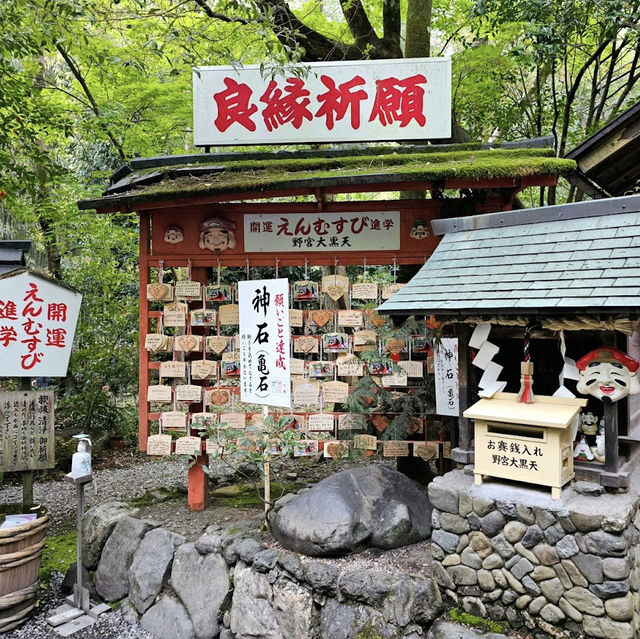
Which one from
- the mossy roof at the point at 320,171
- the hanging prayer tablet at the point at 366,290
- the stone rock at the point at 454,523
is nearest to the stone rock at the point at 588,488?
the stone rock at the point at 454,523

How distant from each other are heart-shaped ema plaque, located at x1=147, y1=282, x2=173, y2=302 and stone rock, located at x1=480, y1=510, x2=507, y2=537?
4225 mm

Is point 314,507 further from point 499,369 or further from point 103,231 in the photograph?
point 103,231

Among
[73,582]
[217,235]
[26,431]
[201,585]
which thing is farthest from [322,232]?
[73,582]

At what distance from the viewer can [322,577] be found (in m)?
4.46

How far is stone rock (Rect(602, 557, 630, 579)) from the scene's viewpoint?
357 centimetres

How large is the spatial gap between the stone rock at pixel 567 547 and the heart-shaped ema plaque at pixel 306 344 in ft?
10.5

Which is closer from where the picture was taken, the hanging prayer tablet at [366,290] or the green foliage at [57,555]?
the hanging prayer tablet at [366,290]

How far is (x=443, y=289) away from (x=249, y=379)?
2.29 meters

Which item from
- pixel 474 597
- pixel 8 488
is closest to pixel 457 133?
pixel 474 597

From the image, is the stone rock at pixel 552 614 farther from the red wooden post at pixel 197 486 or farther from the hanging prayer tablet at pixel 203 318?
the hanging prayer tablet at pixel 203 318

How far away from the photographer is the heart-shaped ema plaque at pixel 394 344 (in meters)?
5.90

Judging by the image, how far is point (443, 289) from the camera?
4590mm

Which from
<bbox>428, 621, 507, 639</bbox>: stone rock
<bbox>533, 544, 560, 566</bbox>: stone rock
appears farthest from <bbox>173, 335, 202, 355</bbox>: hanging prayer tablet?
<bbox>533, 544, 560, 566</bbox>: stone rock

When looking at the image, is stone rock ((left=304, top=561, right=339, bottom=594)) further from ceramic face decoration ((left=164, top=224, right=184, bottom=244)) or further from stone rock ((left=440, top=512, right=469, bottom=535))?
ceramic face decoration ((left=164, top=224, right=184, bottom=244))
